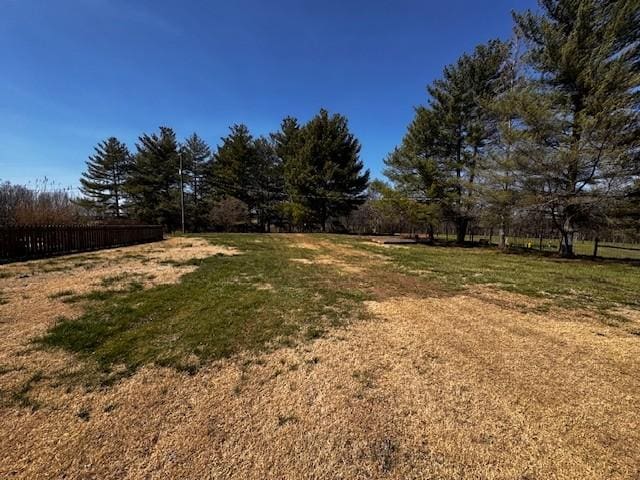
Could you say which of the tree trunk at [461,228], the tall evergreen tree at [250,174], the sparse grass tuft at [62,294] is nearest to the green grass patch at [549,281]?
the sparse grass tuft at [62,294]

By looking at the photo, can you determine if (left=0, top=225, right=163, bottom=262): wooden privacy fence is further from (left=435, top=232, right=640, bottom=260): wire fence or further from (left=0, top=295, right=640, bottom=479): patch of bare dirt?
(left=435, top=232, right=640, bottom=260): wire fence

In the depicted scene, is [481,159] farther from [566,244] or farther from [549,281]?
[549,281]

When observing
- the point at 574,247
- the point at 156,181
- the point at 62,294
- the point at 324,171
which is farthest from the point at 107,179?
the point at 574,247

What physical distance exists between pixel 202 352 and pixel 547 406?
321 cm

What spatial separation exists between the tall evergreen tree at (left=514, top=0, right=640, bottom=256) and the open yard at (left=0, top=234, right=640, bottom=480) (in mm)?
7071

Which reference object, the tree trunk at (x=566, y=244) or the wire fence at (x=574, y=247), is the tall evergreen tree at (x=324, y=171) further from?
the tree trunk at (x=566, y=244)

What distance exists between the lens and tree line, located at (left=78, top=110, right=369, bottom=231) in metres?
28.7

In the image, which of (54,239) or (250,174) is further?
(250,174)

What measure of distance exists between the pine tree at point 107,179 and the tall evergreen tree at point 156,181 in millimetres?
2183

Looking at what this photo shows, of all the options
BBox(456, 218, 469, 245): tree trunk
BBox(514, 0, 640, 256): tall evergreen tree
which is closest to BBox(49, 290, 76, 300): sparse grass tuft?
BBox(514, 0, 640, 256): tall evergreen tree

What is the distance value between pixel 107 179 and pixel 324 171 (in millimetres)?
26382

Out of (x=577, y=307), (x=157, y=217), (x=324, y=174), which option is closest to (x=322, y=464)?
(x=577, y=307)

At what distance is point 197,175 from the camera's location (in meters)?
35.3

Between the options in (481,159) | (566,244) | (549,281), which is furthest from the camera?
(481,159)
